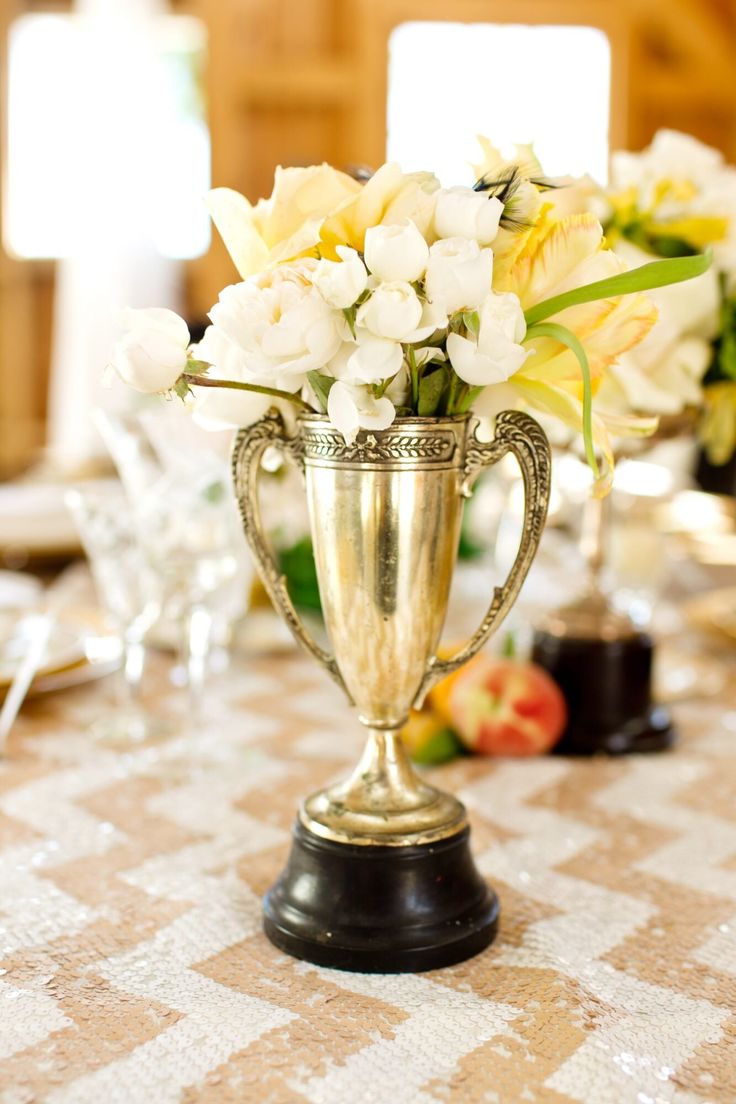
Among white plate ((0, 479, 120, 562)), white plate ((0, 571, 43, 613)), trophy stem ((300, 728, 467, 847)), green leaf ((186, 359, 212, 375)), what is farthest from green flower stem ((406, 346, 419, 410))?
white plate ((0, 479, 120, 562))

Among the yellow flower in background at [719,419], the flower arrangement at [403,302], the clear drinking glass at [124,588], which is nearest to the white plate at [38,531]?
the clear drinking glass at [124,588]

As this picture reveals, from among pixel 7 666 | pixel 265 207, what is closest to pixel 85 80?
pixel 7 666

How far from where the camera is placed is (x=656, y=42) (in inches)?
188

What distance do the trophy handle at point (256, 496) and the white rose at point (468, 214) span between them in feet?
0.58

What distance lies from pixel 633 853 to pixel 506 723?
0.75 ft

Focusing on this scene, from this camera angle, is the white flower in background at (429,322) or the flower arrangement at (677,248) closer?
the white flower in background at (429,322)

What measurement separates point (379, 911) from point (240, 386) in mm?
339

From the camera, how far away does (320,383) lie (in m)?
0.68

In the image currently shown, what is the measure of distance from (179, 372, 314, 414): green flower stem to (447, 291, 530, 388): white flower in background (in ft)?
0.38

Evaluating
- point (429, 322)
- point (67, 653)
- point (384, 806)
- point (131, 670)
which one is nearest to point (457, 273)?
point (429, 322)

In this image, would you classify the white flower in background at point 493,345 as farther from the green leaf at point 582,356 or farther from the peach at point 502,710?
the peach at point 502,710

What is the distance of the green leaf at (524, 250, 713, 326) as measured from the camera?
0.65 metres

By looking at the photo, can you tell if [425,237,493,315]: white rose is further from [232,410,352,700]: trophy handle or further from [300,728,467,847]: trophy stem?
[300,728,467,847]: trophy stem

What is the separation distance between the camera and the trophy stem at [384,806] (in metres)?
0.74
